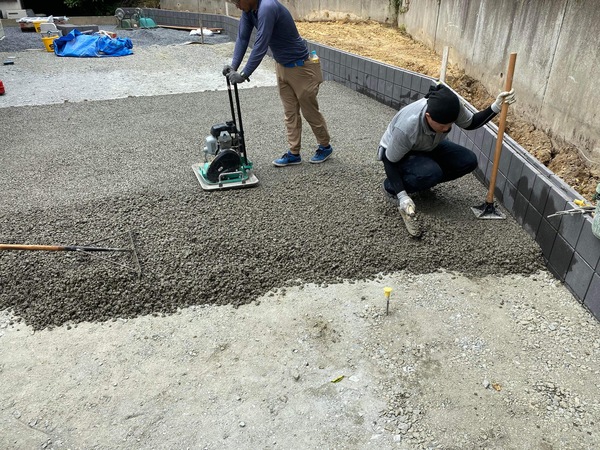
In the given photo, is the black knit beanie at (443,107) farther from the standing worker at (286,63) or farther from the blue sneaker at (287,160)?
the blue sneaker at (287,160)

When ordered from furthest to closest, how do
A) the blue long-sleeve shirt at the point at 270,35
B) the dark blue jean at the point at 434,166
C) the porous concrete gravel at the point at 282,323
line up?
the blue long-sleeve shirt at the point at 270,35 → the dark blue jean at the point at 434,166 → the porous concrete gravel at the point at 282,323

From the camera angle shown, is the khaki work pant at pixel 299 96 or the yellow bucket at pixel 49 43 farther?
the yellow bucket at pixel 49 43

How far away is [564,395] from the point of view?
75.2 inches

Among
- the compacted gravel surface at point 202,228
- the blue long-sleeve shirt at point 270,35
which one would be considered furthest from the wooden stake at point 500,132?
the blue long-sleeve shirt at point 270,35

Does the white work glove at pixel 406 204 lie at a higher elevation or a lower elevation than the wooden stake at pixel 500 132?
lower

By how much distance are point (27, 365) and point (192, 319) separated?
774 mm

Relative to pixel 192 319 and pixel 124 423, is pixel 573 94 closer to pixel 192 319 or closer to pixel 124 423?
pixel 192 319

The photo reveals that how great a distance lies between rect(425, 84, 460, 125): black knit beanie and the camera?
9.02 feet

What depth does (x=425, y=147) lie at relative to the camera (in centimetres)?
317

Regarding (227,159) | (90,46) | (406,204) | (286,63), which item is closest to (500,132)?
(406,204)

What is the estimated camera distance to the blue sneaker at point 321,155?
13.5 feet

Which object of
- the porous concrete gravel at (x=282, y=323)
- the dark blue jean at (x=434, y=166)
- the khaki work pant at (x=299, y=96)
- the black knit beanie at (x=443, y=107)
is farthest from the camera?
the khaki work pant at (x=299, y=96)

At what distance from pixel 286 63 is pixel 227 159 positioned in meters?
0.92

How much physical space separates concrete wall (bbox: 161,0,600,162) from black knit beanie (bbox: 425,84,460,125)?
51.3 inches
